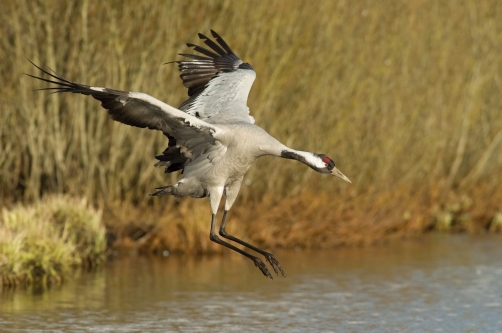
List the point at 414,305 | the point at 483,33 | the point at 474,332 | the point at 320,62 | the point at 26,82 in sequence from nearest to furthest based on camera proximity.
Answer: the point at 474,332
the point at 414,305
the point at 26,82
the point at 320,62
the point at 483,33

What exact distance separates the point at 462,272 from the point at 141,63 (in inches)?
191

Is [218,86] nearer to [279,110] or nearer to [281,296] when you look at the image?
[281,296]

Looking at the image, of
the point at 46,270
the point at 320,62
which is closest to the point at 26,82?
the point at 46,270

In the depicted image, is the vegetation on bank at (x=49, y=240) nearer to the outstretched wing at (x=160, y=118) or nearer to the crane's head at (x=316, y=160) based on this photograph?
the outstretched wing at (x=160, y=118)

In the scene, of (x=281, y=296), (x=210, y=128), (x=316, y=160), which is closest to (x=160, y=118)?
(x=210, y=128)

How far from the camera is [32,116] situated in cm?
1277

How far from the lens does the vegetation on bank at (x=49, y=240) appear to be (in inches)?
399

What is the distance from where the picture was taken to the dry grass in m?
12.9

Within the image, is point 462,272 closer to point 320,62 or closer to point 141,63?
point 320,62

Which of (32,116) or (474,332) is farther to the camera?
(32,116)

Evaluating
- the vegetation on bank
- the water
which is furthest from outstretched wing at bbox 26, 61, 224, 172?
the vegetation on bank

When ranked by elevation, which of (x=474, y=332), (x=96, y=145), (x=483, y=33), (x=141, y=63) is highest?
(x=483, y=33)

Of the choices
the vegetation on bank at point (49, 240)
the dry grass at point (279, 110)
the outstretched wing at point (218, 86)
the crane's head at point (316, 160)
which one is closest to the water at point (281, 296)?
the vegetation on bank at point (49, 240)

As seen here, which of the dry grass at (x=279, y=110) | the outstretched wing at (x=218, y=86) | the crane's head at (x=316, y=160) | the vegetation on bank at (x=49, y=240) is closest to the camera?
the crane's head at (x=316, y=160)
